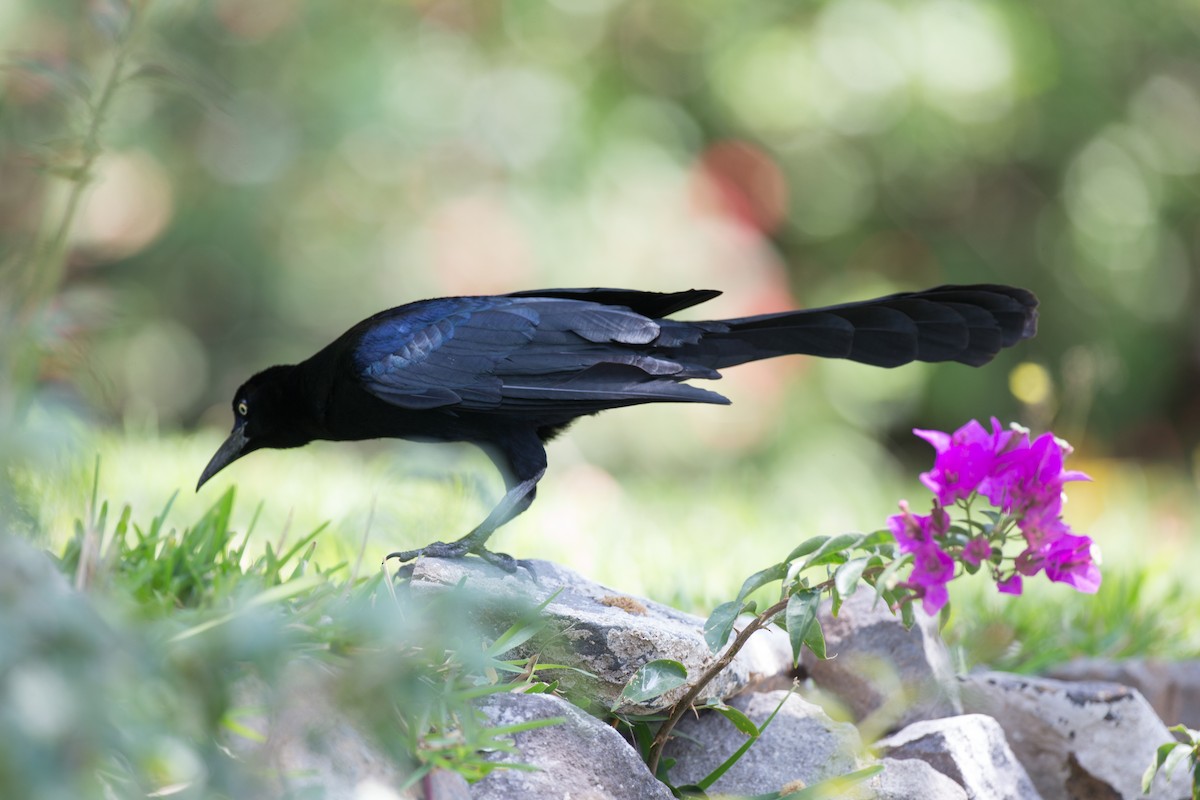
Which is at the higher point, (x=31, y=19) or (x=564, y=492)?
(x=31, y=19)

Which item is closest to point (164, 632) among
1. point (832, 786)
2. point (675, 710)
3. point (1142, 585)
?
point (675, 710)

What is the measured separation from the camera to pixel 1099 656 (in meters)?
3.32

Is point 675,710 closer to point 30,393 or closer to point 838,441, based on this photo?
point 30,393

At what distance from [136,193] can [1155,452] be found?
6769 mm

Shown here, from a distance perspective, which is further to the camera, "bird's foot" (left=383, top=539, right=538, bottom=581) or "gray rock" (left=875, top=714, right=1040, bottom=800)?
"bird's foot" (left=383, top=539, right=538, bottom=581)

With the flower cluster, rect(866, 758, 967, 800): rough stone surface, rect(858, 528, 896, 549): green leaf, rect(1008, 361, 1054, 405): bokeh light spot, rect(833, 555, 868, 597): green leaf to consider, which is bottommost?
rect(866, 758, 967, 800): rough stone surface

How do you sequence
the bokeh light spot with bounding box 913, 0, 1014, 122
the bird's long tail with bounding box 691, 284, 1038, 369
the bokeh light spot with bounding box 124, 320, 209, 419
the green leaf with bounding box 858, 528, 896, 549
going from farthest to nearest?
the bokeh light spot with bounding box 124, 320, 209, 419, the bokeh light spot with bounding box 913, 0, 1014, 122, the bird's long tail with bounding box 691, 284, 1038, 369, the green leaf with bounding box 858, 528, 896, 549

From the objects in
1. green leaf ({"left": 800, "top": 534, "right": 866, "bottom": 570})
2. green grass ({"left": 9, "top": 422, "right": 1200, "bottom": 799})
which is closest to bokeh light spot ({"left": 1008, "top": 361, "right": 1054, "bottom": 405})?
green grass ({"left": 9, "top": 422, "right": 1200, "bottom": 799})

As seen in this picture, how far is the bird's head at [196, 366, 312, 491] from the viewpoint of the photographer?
3.38m

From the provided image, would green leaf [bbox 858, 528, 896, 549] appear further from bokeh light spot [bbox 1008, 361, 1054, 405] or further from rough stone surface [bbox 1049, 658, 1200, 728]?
bokeh light spot [bbox 1008, 361, 1054, 405]

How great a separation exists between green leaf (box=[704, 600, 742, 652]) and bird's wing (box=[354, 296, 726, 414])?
0.71 m

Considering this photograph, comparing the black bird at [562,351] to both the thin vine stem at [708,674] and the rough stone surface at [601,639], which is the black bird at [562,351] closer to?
the rough stone surface at [601,639]

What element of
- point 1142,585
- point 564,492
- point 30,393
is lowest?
point 564,492

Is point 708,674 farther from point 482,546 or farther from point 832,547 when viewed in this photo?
point 482,546
